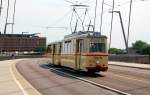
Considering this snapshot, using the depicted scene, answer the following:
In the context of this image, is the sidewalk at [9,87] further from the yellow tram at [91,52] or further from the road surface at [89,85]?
the yellow tram at [91,52]

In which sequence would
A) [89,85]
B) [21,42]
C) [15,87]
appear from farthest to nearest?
1. [21,42]
2. [89,85]
3. [15,87]

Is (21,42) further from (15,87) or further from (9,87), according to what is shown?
(15,87)

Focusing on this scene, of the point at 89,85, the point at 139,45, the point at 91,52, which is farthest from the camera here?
the point at 139,45

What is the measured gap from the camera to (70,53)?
37156 mm

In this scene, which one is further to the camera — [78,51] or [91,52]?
[78,51]

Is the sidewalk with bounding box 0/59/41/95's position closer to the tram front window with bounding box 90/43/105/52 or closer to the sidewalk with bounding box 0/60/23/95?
the sidewalk with bounding box 0/60/23/95

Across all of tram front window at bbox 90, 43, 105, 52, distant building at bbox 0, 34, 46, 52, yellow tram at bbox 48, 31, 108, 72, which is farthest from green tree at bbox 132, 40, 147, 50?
tram front window at bbox 90, 43, 105, 52

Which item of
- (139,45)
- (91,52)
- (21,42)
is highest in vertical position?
(21,42)

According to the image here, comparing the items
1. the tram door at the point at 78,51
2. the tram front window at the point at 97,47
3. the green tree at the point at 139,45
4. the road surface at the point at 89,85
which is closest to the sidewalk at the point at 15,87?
the road surface at the point at 89,85

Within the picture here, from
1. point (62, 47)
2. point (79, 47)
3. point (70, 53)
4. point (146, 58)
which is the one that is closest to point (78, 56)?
point (79, 47)

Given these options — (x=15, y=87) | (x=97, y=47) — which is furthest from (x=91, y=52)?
(x=15, y=87)

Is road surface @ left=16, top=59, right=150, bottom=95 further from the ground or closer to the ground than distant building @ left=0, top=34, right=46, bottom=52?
closer to the ground

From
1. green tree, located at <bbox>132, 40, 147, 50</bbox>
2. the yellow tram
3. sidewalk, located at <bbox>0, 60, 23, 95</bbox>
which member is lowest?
sidewalk, located at <bbox>0, 60, 23, 95</bbox>

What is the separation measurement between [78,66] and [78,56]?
853mm
